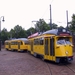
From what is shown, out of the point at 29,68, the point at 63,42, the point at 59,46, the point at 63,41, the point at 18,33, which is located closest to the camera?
the point at 29,68

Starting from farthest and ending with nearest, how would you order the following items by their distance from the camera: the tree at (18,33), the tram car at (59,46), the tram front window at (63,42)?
the tree at (18,33)
the tram front window at (63,42)
the tram car at (59,46)

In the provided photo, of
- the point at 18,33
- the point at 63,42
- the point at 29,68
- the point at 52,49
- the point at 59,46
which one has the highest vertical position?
the point at 18,33

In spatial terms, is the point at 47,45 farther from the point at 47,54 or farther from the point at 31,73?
the point at 31,73

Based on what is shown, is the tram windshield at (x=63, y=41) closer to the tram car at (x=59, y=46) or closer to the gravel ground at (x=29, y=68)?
the tram car at (x=59, y=46)

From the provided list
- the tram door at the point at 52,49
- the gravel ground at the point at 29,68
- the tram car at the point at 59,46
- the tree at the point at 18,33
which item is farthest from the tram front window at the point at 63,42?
the tree at the point at 18,33

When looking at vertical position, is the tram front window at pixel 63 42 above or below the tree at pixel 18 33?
below

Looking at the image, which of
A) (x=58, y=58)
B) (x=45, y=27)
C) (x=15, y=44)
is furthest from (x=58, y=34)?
(x=45, y=27)

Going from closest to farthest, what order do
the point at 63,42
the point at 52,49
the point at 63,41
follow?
the point at 63,42 → the point at 63,41 → the point at 52,49

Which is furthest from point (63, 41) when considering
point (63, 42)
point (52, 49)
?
point (52, 49)

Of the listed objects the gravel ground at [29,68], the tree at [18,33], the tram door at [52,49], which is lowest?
the gravel ground at [29,68]

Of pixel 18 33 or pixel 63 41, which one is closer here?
pixel 63 41

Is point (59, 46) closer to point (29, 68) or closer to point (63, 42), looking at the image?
point (63, 42)

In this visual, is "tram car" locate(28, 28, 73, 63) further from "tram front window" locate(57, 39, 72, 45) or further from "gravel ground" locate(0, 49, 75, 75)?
"gravel ground" locate(0, 49, 75, 75)

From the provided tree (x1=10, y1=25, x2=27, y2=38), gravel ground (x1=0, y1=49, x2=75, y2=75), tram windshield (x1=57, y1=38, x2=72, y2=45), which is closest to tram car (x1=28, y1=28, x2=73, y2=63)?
tram windshield (x1=57, y1=38, x2=72, y2=45)
